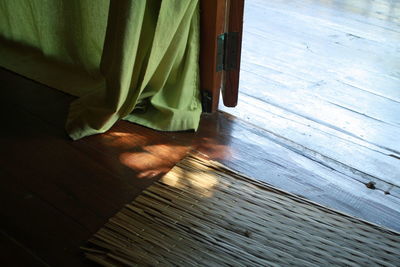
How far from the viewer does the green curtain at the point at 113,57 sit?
1.14 meters

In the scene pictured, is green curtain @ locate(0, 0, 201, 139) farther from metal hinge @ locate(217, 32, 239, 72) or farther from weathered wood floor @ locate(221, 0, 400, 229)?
weathered wood floor @ locate(221, 0, 400, 229)

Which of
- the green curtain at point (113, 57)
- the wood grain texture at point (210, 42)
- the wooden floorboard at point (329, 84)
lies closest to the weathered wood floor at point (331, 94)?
the wooden floorboard at point (329, 84)

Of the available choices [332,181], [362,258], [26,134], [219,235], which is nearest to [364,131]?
[332,181]

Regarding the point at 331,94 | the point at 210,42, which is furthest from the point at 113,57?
the point at 331,94

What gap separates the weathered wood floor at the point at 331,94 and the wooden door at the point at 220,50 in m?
0.09

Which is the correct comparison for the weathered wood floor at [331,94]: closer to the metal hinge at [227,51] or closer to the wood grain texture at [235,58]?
the wood grain texture at [235,58]

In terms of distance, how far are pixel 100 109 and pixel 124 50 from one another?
21cm

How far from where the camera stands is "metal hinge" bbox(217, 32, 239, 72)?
1245 mm

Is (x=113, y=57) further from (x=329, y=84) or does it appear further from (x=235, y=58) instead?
(x=329, y=84)

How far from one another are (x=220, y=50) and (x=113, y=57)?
12.1 inches

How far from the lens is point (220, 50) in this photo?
1.26 m

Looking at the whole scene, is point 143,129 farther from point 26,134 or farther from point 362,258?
point 362,258

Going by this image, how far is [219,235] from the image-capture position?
36.7 inches

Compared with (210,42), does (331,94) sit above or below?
below
